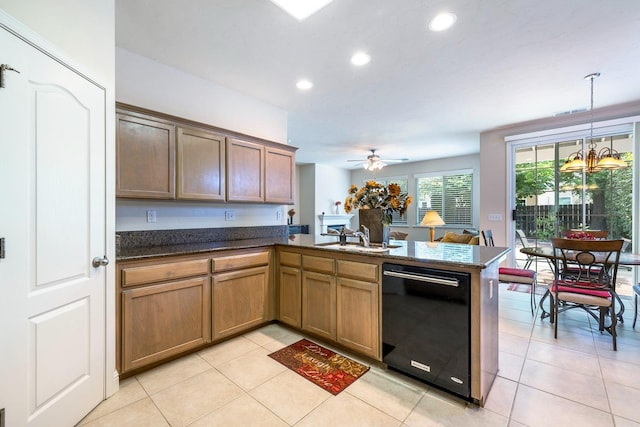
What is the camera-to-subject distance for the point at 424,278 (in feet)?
6.07

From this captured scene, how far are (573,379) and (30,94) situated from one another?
3.76 metres

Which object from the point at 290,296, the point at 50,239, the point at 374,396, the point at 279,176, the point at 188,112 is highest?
the point at 188,112

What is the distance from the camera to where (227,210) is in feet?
10.8

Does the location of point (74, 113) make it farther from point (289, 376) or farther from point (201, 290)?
point (289, 376)

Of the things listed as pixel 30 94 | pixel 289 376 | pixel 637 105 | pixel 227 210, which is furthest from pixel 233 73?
pixel 637 105

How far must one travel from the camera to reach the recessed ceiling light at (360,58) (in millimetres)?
2592

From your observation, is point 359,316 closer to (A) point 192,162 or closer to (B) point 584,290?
(A) point 192,162

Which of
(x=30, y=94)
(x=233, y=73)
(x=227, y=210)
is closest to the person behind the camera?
(x=30, y=94)

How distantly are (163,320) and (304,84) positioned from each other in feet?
8.96

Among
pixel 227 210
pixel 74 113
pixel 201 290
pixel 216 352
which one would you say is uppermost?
pixel 74 113

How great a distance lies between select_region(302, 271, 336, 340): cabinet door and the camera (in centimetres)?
242

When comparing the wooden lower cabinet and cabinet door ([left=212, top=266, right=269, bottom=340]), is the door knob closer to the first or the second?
cabinet door ([left=212, top=266, right=269, bottom=340])

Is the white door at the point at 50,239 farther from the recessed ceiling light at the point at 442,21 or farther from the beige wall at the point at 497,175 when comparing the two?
the beige wall at the point at 497,175

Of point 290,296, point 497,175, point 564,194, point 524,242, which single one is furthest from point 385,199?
point 564,194
